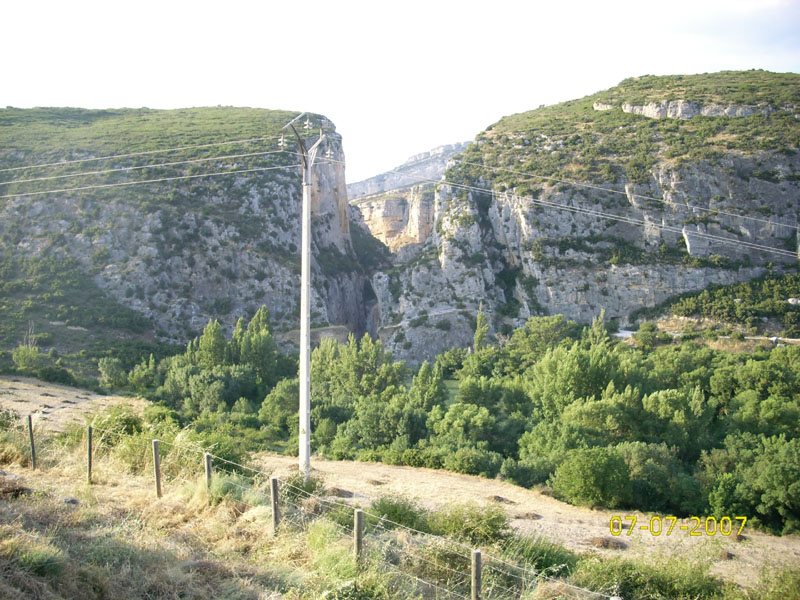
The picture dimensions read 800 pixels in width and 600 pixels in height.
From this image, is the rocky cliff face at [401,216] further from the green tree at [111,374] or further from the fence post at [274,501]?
the fence post at [274,501]

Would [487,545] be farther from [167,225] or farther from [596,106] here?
[596,106]

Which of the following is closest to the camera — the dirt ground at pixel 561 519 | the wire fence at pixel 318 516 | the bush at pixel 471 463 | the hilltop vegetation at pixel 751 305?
the wire fence at pixel 318 516

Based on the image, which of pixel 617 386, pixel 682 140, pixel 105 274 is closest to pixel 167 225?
pixel 105 274

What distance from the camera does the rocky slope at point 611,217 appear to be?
183 feet

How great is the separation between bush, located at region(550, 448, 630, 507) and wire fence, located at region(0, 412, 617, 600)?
6.49 m

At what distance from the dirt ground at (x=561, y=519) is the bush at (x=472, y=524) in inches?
62.5

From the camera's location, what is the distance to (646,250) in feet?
189

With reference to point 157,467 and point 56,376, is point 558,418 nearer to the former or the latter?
point 157,467

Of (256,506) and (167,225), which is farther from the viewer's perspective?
(167,225)

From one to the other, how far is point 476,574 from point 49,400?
26204 millimetres

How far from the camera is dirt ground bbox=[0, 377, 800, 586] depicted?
1144 cm

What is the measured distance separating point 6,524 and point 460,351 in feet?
140

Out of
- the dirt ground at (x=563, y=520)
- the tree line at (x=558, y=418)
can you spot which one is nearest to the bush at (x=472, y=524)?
the dirt ground at (x=563, y=520)

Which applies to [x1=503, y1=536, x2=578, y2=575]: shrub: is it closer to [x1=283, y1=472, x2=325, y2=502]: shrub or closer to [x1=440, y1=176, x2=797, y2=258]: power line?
[x1=283, y1=472, x2=325, y2=502]: shrub
